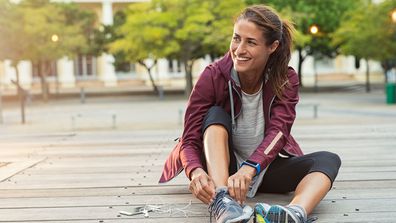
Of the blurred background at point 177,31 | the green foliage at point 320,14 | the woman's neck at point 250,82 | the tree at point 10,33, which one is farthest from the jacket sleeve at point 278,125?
the green foliage at point 320,14

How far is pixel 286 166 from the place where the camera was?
150 inches

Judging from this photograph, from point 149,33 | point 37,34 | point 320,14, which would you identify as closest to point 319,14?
point 320,14

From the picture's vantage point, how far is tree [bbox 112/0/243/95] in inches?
1158

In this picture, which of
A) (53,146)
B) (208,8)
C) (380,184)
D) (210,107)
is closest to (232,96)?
(210,107)

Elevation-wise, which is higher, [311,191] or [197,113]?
[197,113]

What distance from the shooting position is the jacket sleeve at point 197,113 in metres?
3.66

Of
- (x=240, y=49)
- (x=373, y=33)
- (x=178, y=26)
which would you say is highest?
(x=178, y=26)

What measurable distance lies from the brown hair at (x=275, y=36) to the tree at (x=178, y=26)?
2542 cm

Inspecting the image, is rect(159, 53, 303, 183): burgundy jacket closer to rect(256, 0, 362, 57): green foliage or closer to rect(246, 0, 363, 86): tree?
rect(246, 0, 363, 86): tree

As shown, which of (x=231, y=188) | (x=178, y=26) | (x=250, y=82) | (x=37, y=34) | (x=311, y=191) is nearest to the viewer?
(x=231, y=188)

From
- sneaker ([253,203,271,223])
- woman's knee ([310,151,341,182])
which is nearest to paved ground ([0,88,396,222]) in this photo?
woman's knee ([310,151,341,182])

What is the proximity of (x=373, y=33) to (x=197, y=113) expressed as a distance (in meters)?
24.3

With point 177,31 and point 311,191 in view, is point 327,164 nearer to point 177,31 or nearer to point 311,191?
point 311,191

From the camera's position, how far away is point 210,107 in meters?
3.74
